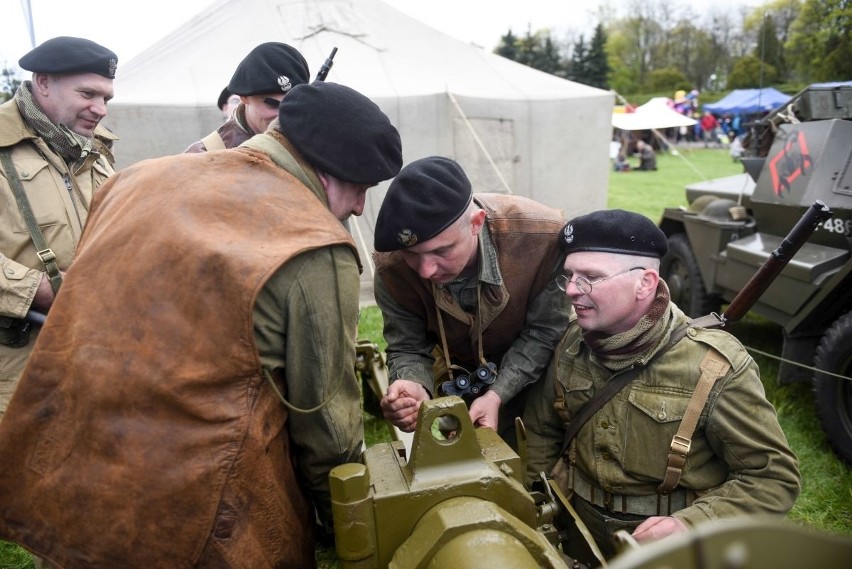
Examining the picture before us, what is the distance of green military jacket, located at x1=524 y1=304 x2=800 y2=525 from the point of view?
1.88 metres

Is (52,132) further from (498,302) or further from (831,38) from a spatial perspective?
(831,38)

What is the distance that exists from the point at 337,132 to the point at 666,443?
4.51 ft

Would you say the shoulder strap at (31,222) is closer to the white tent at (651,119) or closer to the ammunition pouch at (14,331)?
the ammunition pouch at (14,331)

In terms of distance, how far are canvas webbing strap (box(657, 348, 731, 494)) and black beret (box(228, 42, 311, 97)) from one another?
2533 millimetres

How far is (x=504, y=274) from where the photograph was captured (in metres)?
2.47

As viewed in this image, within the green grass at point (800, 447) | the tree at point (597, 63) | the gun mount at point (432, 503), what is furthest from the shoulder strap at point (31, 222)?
the tree at point (597, 63)

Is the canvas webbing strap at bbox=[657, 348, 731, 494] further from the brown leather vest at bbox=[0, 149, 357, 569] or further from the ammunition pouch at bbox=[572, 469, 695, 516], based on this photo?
the brown leather vest at bbox=[0, 149, 357, 569]

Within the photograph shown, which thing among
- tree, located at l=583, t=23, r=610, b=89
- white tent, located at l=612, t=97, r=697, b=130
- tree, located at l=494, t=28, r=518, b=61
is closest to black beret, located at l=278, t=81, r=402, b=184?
white tent, located at l=612, t=97, r=697, b=130

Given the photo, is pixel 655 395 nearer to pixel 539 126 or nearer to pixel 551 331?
pixel 551 331

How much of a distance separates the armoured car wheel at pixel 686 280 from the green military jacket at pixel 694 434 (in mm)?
3938

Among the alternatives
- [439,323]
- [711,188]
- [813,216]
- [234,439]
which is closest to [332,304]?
[234,439]

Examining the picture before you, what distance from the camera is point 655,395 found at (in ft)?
6.73

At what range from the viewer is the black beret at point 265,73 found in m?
3.39

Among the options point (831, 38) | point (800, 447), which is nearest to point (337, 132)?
point (800, 447)
